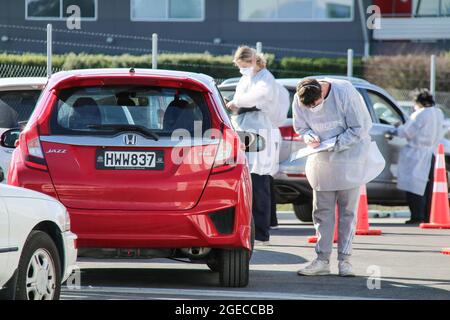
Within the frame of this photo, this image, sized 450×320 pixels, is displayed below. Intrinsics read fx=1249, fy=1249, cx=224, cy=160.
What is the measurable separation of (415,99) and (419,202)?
4.45ft

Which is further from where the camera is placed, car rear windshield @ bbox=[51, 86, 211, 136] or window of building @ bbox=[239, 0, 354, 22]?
window of building @ bbox=[239, 0, 354, 22]

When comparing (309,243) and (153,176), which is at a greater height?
(153,176)

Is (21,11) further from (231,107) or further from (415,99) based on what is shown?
(231,107)

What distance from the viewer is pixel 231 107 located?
12.7m

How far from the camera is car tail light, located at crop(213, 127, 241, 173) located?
353 inches

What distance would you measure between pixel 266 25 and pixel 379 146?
81.8ft

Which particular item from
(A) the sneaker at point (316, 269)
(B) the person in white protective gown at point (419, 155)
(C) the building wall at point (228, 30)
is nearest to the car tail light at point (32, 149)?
(A) the sneaker at point (316, 269)

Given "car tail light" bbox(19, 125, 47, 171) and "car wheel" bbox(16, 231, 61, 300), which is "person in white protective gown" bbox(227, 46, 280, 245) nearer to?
"car tail light" bbox(19, 125, 47, 171)

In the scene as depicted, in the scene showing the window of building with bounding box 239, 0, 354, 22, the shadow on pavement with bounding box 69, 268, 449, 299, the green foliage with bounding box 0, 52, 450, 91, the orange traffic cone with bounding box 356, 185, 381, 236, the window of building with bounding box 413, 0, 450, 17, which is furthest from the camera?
the window of building with bounding box 413, 0, 450, 17

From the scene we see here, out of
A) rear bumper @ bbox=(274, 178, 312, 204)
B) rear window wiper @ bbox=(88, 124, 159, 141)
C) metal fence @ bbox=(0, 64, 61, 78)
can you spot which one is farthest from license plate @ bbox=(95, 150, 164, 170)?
metal fence @ bbox=(0, 64, 61, 78)

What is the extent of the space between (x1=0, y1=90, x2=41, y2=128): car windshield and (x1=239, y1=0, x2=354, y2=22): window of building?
27813 mm

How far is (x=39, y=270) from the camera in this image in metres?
7.46
